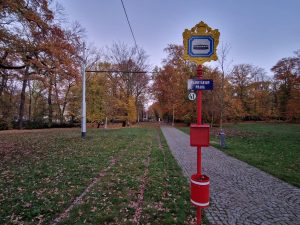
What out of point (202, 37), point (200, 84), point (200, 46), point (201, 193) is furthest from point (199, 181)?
point (202, 37)

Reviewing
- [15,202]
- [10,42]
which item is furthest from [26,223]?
[10,42]

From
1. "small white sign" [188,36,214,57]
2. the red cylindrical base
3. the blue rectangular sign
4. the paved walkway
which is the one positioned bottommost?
the paved walkway

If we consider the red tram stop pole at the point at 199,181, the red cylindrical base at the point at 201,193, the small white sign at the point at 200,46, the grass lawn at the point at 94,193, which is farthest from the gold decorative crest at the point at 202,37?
the grass lawn at the point at 94,193

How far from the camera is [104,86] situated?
3077cm

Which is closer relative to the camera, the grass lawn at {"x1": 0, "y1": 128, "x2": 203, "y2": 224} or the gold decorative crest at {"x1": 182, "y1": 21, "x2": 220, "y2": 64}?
the gold decorative crest at {"x1": 182, "y1": 21, "x2": 220, "y2": 64}

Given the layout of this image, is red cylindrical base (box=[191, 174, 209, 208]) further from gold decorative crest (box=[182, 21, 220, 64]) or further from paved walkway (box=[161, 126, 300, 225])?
gold decorative crest (box=[182, 21, 220, 64])

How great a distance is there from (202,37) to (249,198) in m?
3.57

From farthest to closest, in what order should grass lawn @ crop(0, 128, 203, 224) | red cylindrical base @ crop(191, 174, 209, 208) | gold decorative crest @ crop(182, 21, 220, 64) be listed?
grass lawn @ crop(0, 128, 203, 224)
gold decorative crest @ crop(182, 21, 220, 64)
red cylindrical base @ crop(191, 174, 209, 208)

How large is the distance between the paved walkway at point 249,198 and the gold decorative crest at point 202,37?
2.69 meters

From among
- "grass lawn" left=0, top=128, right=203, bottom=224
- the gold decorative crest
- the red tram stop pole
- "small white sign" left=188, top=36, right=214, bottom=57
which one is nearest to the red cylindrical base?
the red tram stop pole

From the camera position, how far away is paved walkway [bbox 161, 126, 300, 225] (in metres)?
3.54

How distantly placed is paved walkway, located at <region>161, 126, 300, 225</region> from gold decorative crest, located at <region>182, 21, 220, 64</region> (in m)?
2.69

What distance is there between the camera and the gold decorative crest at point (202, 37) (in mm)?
3021

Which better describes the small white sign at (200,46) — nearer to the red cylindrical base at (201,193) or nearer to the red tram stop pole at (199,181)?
the red tram stop pole at (199,181)
